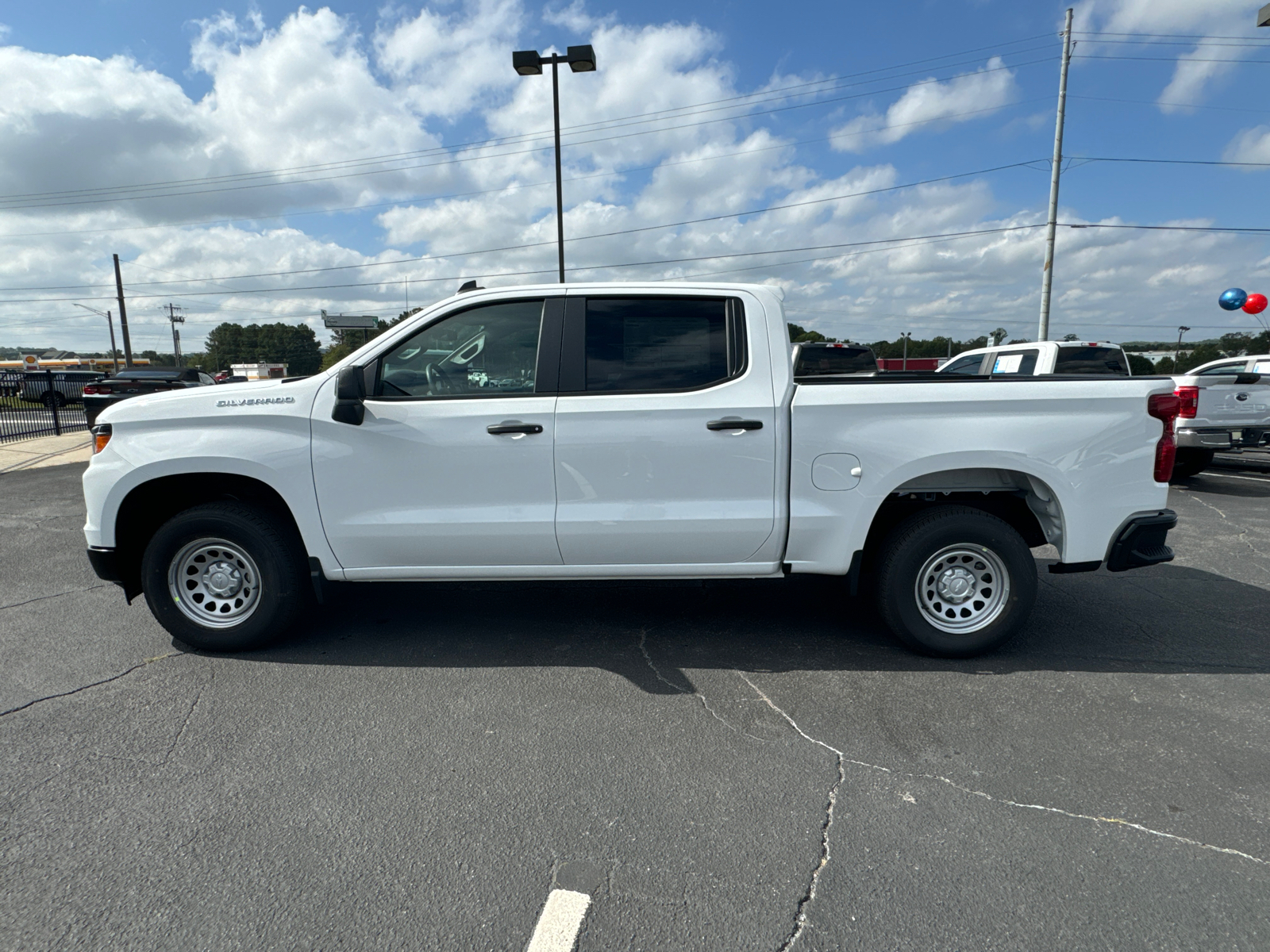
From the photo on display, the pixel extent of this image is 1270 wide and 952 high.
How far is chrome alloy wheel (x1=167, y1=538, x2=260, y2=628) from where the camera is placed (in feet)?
13.4

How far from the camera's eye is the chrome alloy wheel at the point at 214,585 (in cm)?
407

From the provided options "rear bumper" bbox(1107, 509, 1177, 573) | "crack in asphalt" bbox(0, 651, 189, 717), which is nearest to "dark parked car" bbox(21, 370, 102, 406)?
"crack in asphalt" bbox(0, 651, 189, 717)

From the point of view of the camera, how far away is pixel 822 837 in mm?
2549

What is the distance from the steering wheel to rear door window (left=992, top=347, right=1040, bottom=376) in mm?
7993

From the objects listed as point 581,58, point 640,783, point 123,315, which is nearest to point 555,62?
point 581,58

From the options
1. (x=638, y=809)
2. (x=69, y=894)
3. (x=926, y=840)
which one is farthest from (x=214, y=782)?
(x=926, y=840)

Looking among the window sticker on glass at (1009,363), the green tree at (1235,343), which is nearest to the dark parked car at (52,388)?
the window sticker on glass at (1009,363)

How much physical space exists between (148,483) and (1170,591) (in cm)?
657

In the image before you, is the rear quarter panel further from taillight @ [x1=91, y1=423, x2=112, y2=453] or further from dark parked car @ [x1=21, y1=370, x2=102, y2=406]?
dark parked car @ [x1=21, y1=370, x2=102, y2=406]

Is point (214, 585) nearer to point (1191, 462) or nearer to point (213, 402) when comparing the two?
point (213, 402)

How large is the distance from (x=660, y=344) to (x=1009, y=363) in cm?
813

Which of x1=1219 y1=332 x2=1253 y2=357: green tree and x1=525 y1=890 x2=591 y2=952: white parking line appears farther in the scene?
x1=1219 y1=332 x2=1253 y2=357: green tree

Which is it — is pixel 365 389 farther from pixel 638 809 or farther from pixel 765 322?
pixel 638 809

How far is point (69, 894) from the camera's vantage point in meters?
2.29
